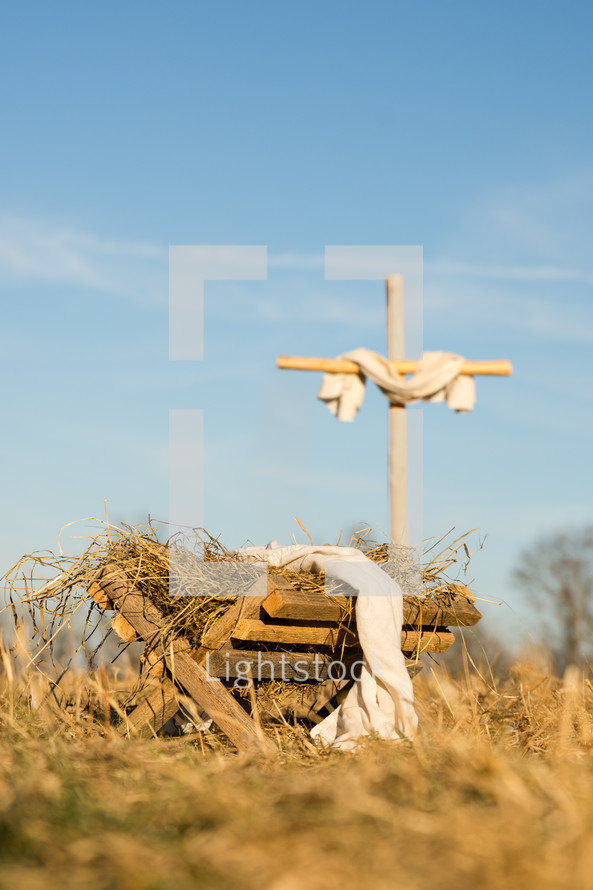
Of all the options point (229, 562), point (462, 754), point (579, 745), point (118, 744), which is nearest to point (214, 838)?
point (462, 754)

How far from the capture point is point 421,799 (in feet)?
7.92

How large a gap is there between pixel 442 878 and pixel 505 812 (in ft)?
1.34

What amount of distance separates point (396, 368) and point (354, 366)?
7.9 inches

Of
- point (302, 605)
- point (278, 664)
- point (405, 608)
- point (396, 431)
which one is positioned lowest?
point (278, 664)

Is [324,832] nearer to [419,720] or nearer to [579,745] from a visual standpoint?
[419,720]

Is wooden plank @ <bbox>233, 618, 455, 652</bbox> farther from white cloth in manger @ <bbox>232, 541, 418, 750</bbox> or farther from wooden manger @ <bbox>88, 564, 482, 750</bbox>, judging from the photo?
white cloth in manger @ <bbox>232, 541, 418, 750</bbox>

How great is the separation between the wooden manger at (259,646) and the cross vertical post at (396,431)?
2.35 feet

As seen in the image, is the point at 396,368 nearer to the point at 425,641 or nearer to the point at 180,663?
the point at 425,641

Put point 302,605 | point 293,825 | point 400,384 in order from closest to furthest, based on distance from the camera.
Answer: point 293,825 → point 400,384 → point 302,605

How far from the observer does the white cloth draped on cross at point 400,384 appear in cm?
375

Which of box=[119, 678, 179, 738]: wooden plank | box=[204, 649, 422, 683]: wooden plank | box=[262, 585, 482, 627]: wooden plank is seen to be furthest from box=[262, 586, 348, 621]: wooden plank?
box=[119, 678, 179, 738]: wooden plank

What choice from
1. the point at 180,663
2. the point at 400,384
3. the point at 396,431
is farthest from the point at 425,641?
the point at 400,384

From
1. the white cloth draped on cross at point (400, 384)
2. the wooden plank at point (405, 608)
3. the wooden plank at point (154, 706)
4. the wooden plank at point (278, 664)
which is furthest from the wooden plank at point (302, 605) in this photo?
the white cloth draped on cross at point (400, 384)

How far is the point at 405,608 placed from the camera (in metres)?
4.69
